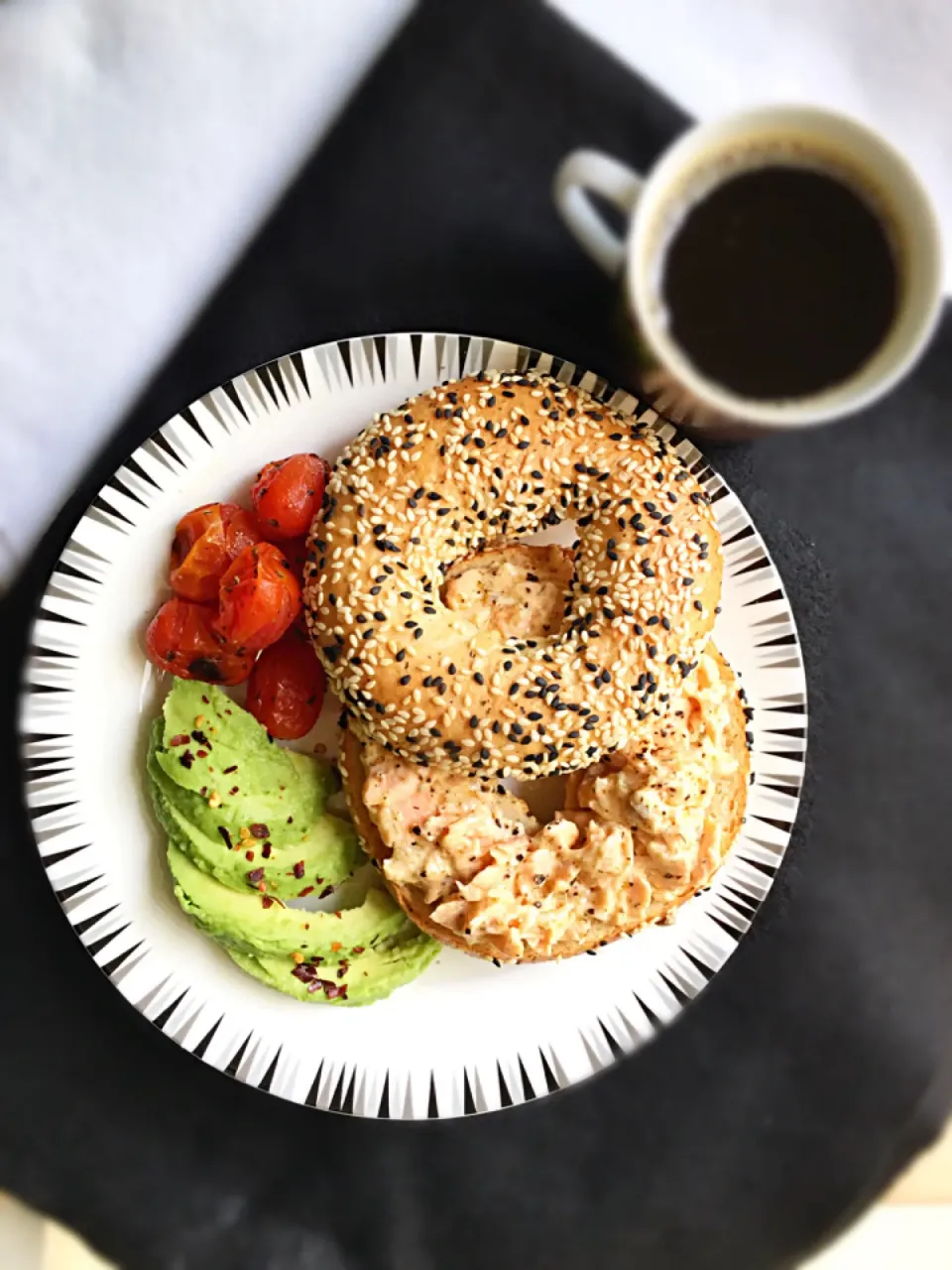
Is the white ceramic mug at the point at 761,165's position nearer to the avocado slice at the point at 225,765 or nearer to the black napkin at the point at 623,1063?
the black napkin at the point at 623,1063

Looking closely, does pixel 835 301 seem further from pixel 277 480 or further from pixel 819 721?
pixel 277 480

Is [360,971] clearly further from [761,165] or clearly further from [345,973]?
[761,165]

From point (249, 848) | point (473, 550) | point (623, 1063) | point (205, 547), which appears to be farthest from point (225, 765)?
point (623, 1063)

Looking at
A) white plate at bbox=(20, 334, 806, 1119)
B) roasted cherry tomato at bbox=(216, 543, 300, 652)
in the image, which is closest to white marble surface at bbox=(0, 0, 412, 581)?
white plate at bbox=(20, 334, 806, 1119)

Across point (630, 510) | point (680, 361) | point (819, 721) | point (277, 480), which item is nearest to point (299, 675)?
point (277, 480)

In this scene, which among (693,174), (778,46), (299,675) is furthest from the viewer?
(778,46)
